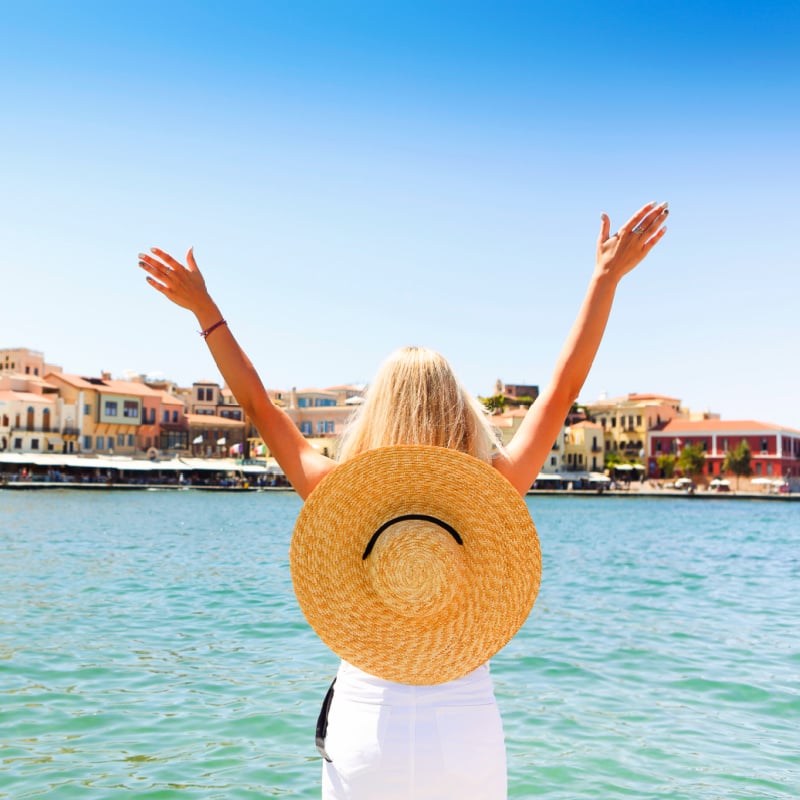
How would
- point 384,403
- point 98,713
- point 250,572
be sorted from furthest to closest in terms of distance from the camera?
point 250,572 < point 98,713 < point 384,403

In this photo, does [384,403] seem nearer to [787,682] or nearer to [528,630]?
[787,682]

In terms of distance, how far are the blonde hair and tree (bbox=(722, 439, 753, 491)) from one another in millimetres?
85538

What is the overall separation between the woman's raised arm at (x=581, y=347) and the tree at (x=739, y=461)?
279ft

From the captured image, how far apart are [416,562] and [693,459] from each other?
8696 centimetres

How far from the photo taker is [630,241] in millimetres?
2436

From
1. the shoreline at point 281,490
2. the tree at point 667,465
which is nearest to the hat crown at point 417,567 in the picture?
the shoreline at point 281,490

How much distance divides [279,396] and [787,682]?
83.5 m

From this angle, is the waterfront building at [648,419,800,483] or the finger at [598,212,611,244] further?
the waterfront building at [648,419,800,483]

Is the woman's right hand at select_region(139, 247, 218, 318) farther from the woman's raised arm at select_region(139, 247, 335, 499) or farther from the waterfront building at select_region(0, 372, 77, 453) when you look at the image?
the waterfront building at select_region(0, 372, 77, 453)

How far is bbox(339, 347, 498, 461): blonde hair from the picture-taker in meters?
2.01

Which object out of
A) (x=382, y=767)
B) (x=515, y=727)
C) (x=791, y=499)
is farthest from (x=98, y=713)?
(x=791, y=499)

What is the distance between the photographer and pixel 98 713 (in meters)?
7.10

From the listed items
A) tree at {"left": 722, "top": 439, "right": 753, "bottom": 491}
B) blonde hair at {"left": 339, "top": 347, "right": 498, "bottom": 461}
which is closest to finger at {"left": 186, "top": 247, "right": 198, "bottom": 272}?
blonde hair at {"left": 339, "top": 347, "right": 498, "bottom": 461}

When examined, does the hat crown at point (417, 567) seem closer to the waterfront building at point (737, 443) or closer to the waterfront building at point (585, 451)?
the waterfront building at point (737, 443)
